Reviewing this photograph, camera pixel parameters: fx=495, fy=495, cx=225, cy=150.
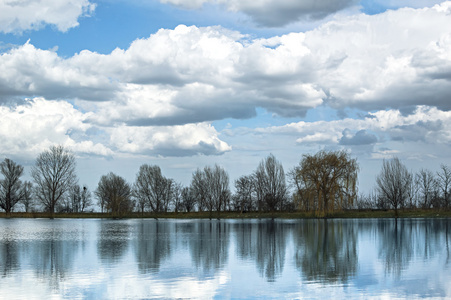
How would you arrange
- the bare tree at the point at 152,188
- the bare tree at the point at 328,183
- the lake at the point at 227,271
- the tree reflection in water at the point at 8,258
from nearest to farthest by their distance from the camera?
the lake at the point at 227,271 → the tree reflection in water at the point at 8,258 → the bare tree at the point at 328,183 → the bare tree at the point at 152,188

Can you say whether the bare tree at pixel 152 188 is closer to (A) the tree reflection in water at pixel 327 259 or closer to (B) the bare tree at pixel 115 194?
(B) the bare tree at pixel 115 194

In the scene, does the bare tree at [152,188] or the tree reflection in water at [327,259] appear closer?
the tree reflection in water at [327,259]

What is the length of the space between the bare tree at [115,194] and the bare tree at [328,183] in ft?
120

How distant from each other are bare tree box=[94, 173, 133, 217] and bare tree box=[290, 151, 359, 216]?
3671cm

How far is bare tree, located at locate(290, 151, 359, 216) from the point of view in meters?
55.1

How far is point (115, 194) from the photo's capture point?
84.8 m

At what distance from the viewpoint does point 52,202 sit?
265 feet

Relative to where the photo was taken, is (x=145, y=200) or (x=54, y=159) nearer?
(x=54, y=159)

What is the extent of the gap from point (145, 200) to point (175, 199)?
11.9 metres

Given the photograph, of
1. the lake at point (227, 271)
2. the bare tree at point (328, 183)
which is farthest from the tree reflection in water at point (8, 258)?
the bare tree at point (328, 183)

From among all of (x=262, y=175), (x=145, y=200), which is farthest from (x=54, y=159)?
(x=262, y=175)

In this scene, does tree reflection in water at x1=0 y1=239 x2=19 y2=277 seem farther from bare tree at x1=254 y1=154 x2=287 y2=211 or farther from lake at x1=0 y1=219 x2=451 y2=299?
bare tree at x1=254 y1=154 x2=287 y2=211

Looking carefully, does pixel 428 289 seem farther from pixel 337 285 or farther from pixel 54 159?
pixel 54 159

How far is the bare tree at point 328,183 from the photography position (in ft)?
181
